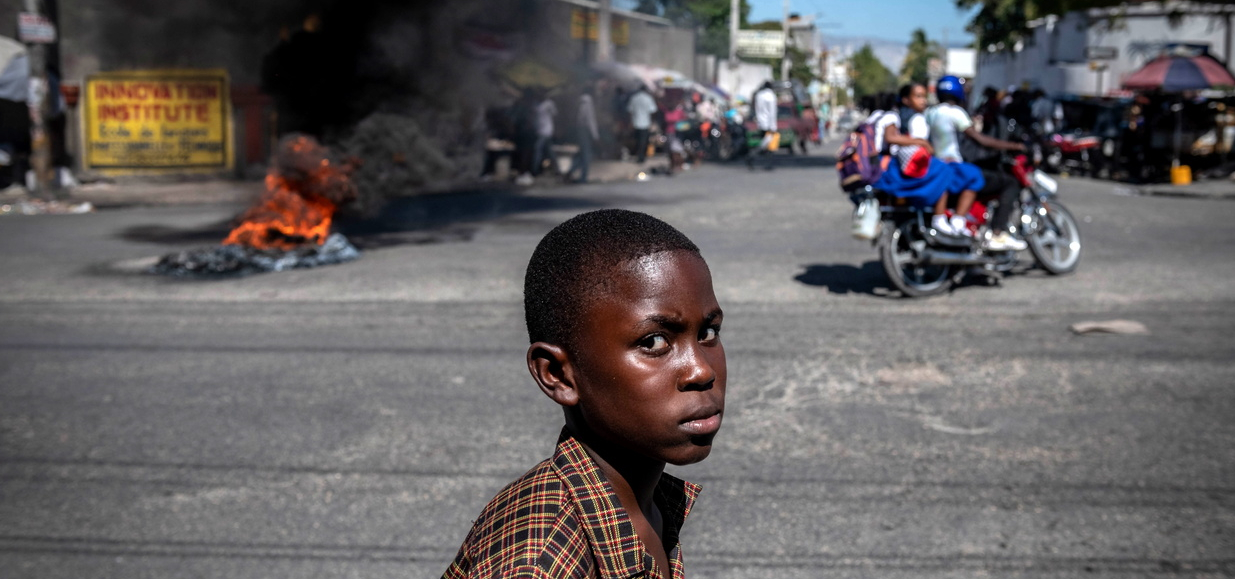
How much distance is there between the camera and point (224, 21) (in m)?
17.0

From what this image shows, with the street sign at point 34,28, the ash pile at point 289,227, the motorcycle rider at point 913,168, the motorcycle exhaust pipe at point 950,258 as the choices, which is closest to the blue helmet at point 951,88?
the motorcycle rider at point 913,168

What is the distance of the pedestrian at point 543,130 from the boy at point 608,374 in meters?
18.4

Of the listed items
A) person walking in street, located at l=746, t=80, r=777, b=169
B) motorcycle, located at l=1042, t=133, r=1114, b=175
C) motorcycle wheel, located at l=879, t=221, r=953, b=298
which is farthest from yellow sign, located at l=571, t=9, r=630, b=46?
motorcycle wheel, located at l=879, t=221, r=953, b=298

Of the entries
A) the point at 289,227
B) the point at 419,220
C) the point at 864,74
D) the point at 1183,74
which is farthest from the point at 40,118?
the point at 864,74

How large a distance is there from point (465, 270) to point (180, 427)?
4697 millimetres

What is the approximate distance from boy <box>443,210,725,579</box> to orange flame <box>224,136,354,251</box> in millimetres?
9417

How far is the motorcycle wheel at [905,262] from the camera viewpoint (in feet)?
26.5

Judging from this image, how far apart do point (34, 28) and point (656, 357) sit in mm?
17341

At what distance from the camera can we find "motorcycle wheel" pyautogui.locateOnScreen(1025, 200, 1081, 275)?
29.0 feet

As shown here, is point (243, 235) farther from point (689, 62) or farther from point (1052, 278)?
point (689, 62)

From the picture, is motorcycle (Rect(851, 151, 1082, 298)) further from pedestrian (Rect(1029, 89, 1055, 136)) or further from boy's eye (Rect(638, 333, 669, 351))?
pedestrian (Rect(1029, 89, 1055, 136))

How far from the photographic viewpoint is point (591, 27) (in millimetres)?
21578

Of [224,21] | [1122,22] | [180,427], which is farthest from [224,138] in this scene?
[1122,22]

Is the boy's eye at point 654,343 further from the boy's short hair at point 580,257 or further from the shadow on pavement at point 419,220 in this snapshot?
the shadow on pavement at point 419,220
